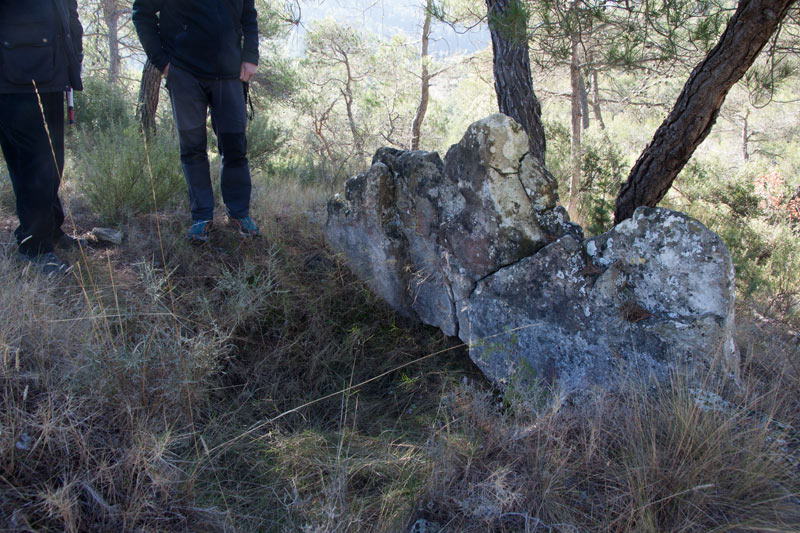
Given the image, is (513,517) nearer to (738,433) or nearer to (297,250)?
(738,433)

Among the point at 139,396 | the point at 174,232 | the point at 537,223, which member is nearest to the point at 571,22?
the point at 537,223

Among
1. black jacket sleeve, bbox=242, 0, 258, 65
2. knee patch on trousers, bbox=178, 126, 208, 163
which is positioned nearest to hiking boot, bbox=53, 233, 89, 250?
knee patch on trousers, bbox=178, 126, 208, 163

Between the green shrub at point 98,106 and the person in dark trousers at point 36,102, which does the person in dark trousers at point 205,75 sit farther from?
the green shrub at point 98,106

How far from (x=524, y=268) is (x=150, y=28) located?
8.98 ft

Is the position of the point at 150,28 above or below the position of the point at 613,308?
above

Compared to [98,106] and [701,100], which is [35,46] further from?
[98,106]

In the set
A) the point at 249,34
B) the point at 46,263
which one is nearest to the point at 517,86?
the point at 249,34

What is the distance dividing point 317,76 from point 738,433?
13.7 meters

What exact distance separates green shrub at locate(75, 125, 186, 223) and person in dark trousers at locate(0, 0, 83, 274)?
2.37ft

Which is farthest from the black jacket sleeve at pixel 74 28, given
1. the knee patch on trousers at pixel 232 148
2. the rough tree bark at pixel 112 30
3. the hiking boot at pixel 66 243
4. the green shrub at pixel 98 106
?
the rough tree bark at pixel 112 30

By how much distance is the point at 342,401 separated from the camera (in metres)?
2.47

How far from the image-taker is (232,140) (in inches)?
133

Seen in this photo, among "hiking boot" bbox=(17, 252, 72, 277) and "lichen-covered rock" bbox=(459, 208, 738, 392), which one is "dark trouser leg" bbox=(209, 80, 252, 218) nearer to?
"hiking boot" bbox=(17, 252, 72, 277)

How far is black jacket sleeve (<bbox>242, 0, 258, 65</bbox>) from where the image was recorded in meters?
3.40
